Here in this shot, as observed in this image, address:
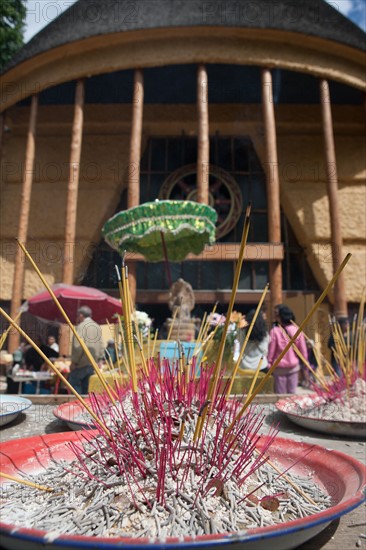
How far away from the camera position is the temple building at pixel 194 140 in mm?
9570

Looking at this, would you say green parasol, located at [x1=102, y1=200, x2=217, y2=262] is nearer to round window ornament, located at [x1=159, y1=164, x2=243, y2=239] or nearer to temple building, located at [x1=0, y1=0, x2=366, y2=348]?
temple building, located at [x1=0, y1=0, x2=366, y2=348]

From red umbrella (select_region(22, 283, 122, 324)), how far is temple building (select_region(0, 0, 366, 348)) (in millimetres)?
2502

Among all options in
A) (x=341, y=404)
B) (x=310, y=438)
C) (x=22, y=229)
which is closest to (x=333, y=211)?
(x=22, y=229)

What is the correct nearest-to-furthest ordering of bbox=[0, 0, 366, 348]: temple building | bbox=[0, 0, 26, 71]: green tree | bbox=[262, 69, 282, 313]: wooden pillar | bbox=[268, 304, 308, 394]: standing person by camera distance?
bbox=[268, 304, 308, 394]: standing person → bbox=[262, 69, 282, 313]: wooden pillar → bbox=[0, 0, 366, 348]: temple building → bbox=[0, 0, 26, 71]: green tree

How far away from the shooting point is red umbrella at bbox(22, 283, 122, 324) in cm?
618

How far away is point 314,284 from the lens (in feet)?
36.6

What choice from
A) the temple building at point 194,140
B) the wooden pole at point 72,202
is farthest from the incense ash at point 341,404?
the wooden pole at point 72,202

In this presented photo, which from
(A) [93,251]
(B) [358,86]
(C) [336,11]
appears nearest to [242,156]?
(B) [358,86]

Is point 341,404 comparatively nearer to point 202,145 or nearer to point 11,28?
point 202,145

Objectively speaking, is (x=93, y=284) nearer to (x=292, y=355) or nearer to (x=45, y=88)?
(x=45, y=88)

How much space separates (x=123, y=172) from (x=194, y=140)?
2436 mm

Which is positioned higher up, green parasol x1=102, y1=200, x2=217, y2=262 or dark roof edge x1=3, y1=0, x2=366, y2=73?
dark roof edge x1=3, y1=0, x2=366, y2=73

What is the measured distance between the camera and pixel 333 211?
9.57 metres

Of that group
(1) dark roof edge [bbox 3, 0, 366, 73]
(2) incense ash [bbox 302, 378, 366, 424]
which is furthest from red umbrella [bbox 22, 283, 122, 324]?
(1) dark roof edge [bbox 3, 0, 366, 73]
